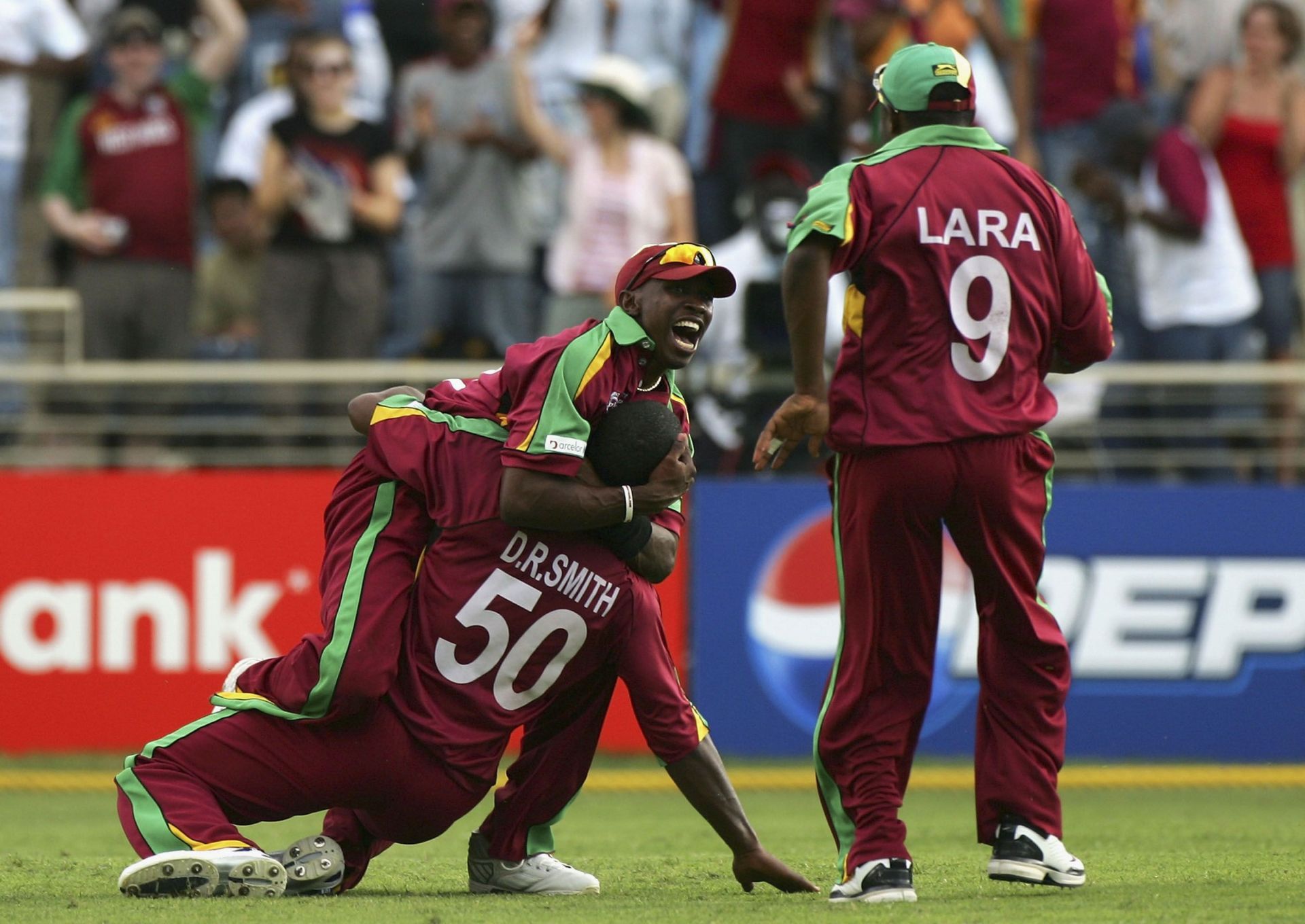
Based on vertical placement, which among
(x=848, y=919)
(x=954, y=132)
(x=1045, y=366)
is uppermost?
(x=954, y=132)

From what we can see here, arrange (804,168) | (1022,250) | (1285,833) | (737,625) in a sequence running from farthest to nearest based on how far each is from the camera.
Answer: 1. (804,168)
2. (737,625)
3. (1285,833)
4. (1022,250)

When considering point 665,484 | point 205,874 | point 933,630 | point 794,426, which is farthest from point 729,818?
point 205,874

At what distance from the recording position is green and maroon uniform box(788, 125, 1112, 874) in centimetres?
527

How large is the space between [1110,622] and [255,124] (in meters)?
5.72

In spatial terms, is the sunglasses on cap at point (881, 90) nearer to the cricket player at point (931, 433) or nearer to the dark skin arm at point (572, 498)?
the cricket player at point (931, 433)

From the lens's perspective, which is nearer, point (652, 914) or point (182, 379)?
point (652, 914)

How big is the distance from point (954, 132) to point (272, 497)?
5515 millimetres

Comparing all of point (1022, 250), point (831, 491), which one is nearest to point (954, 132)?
point (1022, 250)

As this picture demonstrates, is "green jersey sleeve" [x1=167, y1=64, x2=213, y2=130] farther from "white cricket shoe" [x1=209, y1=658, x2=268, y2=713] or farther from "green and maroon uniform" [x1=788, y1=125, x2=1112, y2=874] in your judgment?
"green and maroon uniform" [x1=788, y1=125, x2=1112, y2=874]

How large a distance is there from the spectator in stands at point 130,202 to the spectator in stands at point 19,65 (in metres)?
0.51

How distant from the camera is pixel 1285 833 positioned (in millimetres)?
7012

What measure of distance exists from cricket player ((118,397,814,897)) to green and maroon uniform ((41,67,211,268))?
18.5ft

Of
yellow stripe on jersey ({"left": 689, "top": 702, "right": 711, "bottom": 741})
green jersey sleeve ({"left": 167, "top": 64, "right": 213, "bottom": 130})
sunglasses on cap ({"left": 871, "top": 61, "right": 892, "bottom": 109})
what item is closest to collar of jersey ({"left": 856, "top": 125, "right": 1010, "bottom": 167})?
sunglasses on cap ({"left": 871, "top": 61, "right": 892, "bottom": 109})

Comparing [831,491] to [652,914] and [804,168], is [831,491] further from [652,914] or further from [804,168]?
[804,168]
